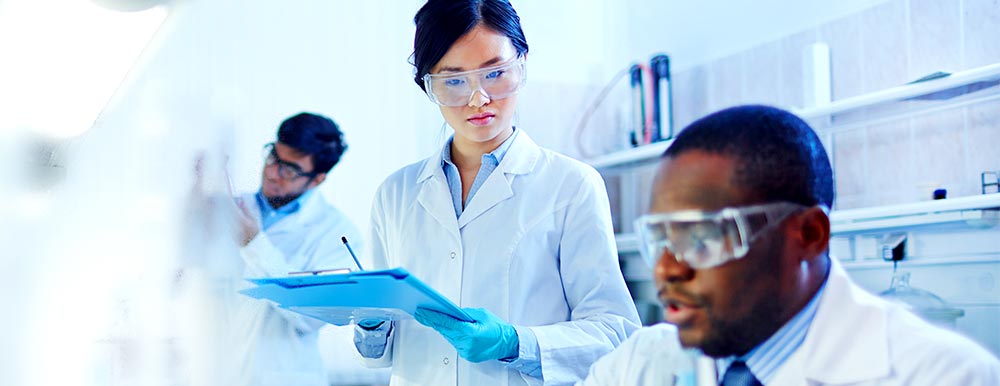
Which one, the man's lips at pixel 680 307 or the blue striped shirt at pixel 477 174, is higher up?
the blue striped shirt at pixel 477 174

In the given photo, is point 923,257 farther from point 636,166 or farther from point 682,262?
point 682,262

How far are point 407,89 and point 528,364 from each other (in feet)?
4.05

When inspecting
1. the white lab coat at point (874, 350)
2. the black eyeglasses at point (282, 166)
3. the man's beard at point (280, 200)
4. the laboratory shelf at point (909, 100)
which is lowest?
the white lab coat at point (874, 350)

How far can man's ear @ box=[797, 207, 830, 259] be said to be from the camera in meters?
0.93

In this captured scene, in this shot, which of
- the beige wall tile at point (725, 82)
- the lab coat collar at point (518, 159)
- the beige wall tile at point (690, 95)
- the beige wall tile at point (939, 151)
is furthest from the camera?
the beige wall tile at point (690, 95)

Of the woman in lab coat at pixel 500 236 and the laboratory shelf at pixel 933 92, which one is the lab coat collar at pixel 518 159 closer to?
the woman in lab coat at pixel 500 236

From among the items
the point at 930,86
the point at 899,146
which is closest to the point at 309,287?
the point at 930,86

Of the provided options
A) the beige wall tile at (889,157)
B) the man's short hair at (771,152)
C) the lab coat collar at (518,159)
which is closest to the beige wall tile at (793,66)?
the beige wall tile at (889,157)

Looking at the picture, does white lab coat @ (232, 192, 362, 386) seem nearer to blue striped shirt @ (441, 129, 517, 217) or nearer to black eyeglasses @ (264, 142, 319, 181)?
black eyeglasses @ (264, 142, 319, 181)

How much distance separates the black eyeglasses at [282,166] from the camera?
1.99 meters

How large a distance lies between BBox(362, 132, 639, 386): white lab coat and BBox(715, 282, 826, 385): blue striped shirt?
44 cm

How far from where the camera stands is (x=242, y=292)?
186cm

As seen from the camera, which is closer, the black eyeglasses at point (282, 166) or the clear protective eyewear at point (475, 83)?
the clear protective eyewear at point (475, 83)

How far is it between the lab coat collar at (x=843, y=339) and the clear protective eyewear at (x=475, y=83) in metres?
0.65
